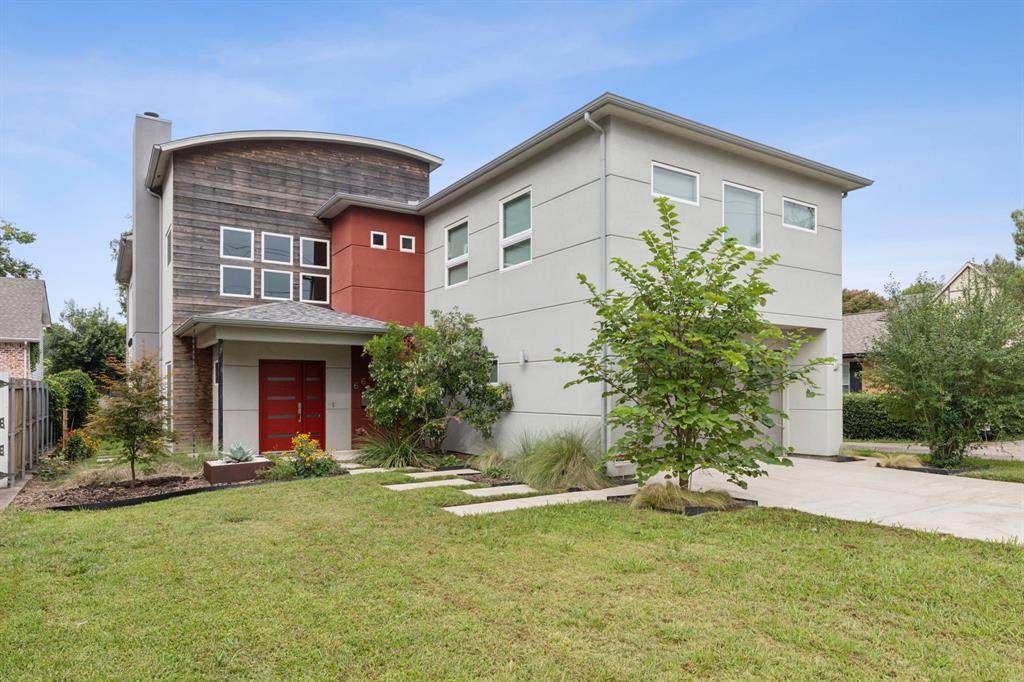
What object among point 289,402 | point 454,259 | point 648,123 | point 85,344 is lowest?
point 289,402

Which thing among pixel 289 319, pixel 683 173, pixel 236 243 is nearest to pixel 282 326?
pixel 289 319

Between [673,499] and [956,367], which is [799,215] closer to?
[956,367]

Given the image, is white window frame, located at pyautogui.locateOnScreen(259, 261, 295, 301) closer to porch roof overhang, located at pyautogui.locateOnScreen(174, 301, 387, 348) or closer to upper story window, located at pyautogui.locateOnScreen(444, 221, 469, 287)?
porch roof overhang, located at pyautogui.locateOnScreen(174, 301, 387, 348)

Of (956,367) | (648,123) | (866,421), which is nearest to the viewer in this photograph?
(648,123)

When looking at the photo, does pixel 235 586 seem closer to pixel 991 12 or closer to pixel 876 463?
pixel 876 463

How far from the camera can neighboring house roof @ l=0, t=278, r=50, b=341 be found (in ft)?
70.2

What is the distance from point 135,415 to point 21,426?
3206mm

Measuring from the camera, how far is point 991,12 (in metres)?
11.5

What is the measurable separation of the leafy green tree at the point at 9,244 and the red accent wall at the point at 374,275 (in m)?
27.4

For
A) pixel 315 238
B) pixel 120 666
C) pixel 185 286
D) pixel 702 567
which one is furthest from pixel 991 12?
pixel 185 286

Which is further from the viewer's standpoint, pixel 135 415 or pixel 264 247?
pixel 264 247

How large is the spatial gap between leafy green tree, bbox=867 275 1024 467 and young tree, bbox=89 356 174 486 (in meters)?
12.1

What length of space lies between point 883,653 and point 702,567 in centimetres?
157

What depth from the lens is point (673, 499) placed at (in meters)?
6.77
